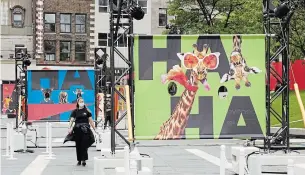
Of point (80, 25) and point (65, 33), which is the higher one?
point (80, 25)

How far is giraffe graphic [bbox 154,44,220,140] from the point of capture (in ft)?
A: 47.1

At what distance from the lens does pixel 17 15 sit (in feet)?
219

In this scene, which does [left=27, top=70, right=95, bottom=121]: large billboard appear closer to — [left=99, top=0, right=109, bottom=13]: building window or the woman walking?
the woman walking

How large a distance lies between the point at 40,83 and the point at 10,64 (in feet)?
128

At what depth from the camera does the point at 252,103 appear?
14.8 meters

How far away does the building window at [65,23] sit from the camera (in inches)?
2537

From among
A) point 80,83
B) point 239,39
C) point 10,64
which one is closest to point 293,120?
point 80,83

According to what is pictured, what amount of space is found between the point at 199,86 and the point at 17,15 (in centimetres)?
5458

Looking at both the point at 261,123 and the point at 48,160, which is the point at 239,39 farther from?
the point at 48,160

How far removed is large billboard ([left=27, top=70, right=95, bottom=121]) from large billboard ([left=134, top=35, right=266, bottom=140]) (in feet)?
41.6

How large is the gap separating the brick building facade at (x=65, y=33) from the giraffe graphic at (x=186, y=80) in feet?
164

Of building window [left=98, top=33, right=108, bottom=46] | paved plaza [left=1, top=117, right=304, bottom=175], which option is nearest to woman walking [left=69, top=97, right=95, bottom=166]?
paved plaza [left=1, top=117, right=304, bottom=175]

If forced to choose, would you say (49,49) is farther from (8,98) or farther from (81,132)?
(81,132)

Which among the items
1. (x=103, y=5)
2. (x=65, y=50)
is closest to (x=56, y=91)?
(x=65, y=50)
